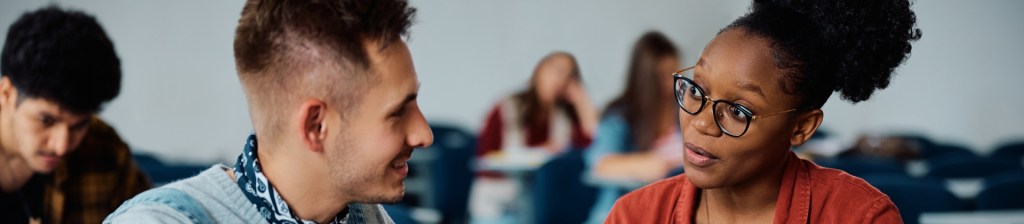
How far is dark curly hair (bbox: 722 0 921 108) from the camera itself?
130 centimetres

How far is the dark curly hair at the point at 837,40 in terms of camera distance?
1.30 meters

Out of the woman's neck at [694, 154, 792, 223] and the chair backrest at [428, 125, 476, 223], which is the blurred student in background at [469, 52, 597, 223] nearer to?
the chair backrest at [428, 125, 476, 223]

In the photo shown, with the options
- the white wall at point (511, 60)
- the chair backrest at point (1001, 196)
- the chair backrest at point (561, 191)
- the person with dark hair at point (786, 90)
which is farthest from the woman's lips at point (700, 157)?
the white wall at point (511, 60)

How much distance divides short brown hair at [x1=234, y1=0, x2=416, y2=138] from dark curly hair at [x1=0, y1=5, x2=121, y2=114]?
0.81 metres

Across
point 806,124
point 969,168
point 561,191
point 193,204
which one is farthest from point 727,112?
point 969,168

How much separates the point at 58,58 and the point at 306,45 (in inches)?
36.3

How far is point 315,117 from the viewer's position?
4.04 ft

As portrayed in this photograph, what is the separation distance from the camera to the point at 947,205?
3.15m

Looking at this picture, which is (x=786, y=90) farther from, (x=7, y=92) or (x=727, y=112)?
(x=7, y=92)

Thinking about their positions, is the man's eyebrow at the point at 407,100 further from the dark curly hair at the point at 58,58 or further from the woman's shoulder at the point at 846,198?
the dark curly hair at the point at 58,58

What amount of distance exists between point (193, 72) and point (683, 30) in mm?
4628

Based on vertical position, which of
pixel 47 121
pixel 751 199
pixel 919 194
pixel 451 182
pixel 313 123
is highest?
pixel 313 123

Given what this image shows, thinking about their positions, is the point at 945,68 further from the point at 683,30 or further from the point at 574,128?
the point at 574,128

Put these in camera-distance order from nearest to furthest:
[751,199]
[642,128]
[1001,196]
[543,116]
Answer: [751,199], [1001,196], [642,128], [543,116]
